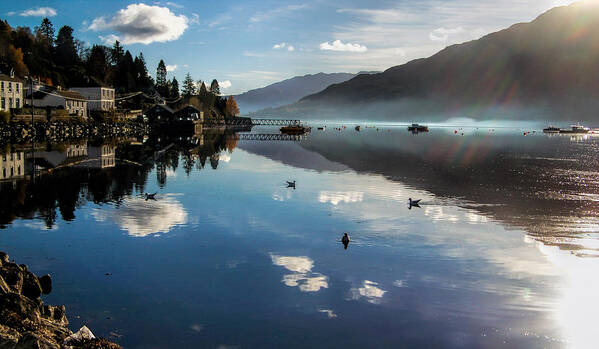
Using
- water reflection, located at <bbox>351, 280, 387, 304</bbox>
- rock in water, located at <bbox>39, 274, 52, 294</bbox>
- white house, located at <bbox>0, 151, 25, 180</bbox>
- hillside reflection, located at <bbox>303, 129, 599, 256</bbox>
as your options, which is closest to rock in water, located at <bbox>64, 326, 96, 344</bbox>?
rock in water, located at <bbox>39, 274, 52, 294</bbox>

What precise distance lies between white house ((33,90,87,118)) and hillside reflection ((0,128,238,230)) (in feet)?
125

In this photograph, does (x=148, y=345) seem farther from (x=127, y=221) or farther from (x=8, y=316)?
(x=127, y=221)

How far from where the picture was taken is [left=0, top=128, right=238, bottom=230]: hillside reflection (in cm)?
2684

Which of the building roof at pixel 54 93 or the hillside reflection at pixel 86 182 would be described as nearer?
the hillside reflection at pixel 86 182

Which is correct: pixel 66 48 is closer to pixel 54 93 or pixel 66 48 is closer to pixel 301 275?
pixel 54 93

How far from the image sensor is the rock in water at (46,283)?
15.6 metres

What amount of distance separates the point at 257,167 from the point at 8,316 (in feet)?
147

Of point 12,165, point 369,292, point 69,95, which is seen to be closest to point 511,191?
point 369,292

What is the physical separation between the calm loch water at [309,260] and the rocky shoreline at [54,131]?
42604 millimetres

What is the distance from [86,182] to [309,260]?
26.5 m

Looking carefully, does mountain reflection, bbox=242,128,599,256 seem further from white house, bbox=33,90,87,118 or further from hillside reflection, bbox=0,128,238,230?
white house, bbox=33,90,87,118

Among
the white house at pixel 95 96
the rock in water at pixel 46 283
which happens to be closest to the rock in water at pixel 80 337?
the rock in water at pixel 46 283

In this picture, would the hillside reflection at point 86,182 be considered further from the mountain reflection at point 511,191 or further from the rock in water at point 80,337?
the mountain reflection at point 511,191

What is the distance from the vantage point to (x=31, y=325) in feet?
37.5
